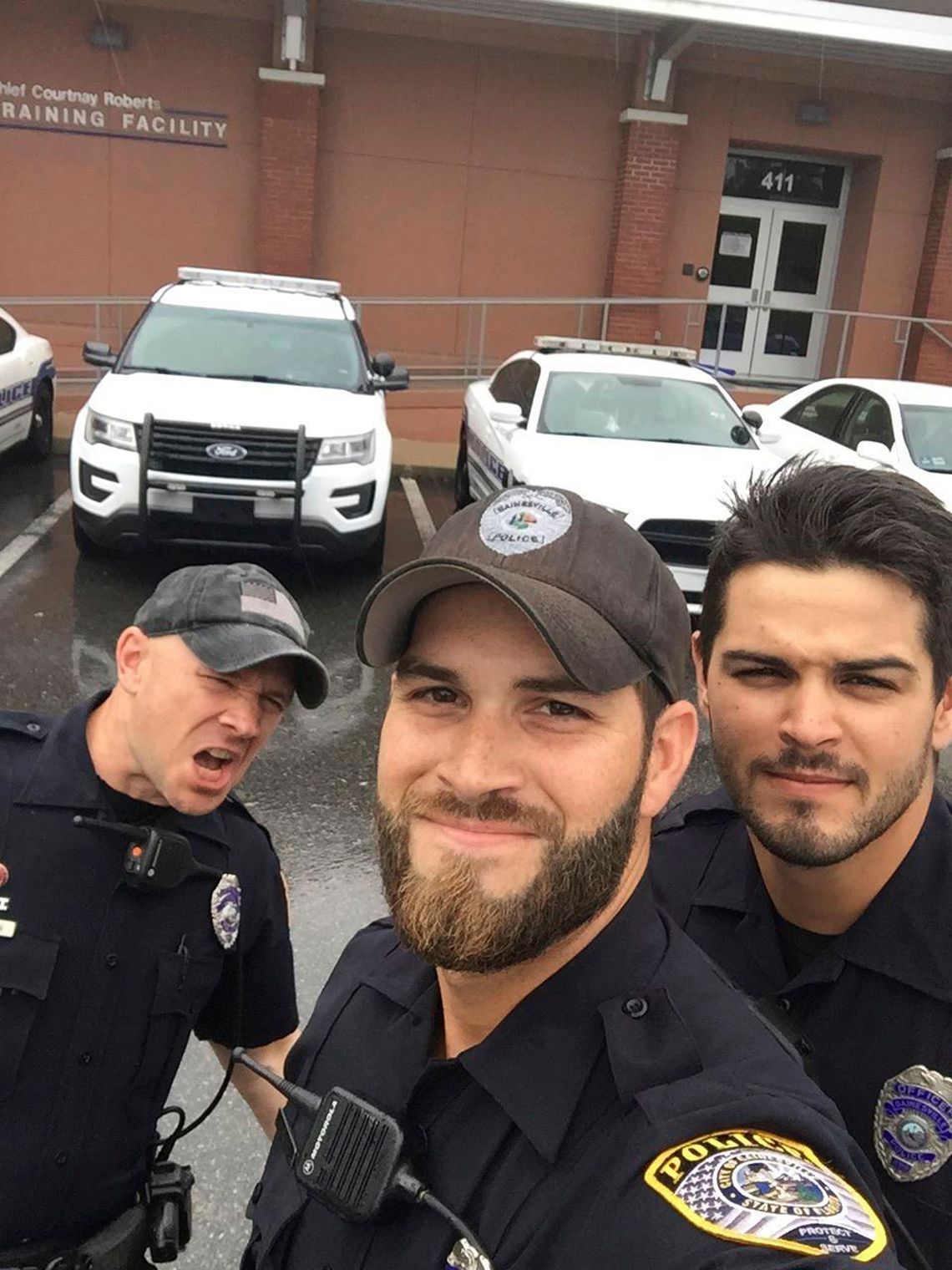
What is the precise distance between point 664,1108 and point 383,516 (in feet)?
21.2

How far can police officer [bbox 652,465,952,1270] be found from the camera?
155cm

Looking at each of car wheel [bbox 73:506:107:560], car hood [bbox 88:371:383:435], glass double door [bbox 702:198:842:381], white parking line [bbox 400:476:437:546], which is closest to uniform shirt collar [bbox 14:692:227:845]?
car hood [bbox 88:371:383:435]

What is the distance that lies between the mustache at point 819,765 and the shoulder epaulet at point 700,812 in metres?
0.26

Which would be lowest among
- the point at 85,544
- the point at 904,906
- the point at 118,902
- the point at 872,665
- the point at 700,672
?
the point at 85,544

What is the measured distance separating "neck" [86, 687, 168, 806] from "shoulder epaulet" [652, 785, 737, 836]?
3.04 feet

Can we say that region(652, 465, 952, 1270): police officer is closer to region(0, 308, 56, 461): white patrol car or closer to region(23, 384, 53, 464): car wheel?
region(0, 308, 56, 461): white patrol car

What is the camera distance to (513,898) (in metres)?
1.29

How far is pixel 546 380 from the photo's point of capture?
8.23m

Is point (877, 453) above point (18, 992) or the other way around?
above

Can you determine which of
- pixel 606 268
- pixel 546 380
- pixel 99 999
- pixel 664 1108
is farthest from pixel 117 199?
pixel 664 1108

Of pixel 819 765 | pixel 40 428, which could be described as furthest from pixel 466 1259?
pixel 40 428

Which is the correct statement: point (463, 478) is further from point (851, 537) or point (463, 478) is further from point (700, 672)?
point (851, 537)

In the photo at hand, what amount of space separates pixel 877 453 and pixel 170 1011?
278 inches

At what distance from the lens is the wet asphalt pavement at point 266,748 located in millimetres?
2871
